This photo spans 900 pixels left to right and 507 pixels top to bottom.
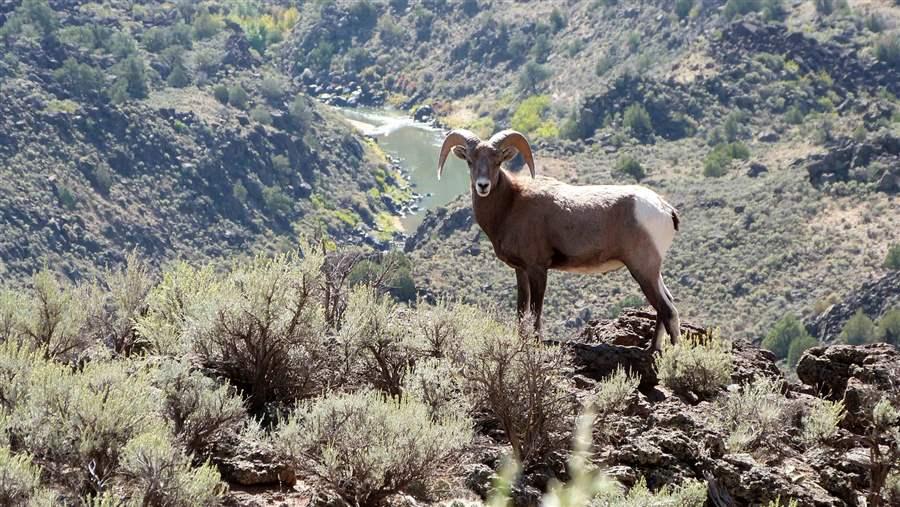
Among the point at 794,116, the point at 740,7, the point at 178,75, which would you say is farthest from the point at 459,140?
the point at 740,7

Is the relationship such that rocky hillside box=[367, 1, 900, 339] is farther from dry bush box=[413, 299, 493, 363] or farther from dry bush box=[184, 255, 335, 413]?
dry bush box=[184, 255, 335, 413]

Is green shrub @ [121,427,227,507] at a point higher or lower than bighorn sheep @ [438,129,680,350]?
lower

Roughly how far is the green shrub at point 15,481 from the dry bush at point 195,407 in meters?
1.33

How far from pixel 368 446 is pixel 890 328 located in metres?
40.0

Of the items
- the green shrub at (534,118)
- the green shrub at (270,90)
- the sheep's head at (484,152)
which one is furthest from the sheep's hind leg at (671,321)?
the green shrub at (270,90)

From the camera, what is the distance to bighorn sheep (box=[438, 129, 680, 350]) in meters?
13.5

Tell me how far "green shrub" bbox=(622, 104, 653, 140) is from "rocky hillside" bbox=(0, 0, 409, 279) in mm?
16674

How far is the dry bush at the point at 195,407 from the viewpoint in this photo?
9961 millimetres

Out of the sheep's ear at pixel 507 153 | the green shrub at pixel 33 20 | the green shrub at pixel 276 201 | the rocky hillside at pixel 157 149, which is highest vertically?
the sheep's ear at pixel 507 153

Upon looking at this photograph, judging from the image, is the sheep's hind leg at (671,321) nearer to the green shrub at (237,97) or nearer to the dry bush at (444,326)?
the dry bush at (444,326)

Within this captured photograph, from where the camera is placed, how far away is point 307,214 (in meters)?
89.7

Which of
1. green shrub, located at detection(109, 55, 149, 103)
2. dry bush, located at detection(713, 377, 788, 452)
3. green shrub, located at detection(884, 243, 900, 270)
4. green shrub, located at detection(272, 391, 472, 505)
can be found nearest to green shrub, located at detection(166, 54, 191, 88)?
green shrub, located at detection(109, 55, 149, 103)

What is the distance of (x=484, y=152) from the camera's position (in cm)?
1370

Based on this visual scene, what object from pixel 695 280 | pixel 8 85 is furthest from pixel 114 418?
pixel 8 85
